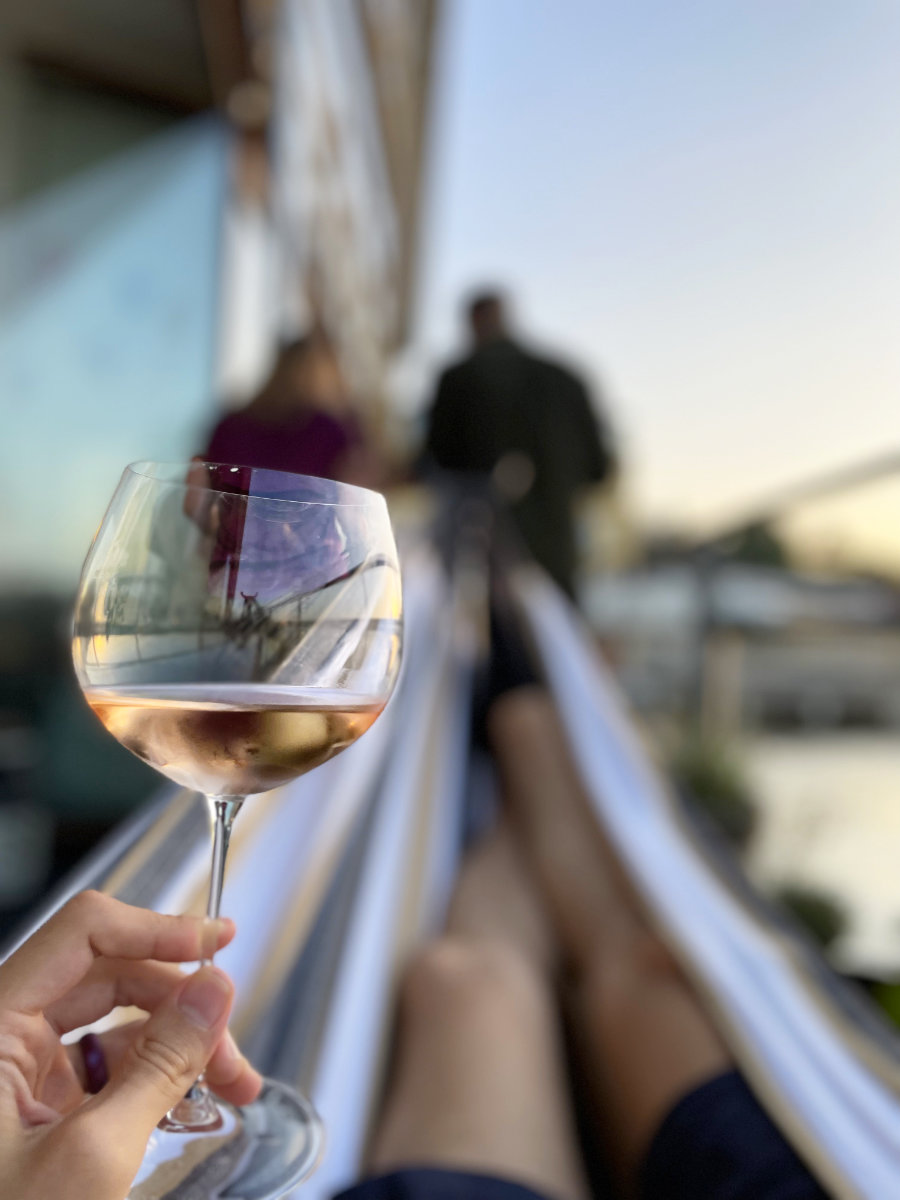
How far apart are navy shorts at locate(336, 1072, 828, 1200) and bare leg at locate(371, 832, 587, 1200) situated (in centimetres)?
5

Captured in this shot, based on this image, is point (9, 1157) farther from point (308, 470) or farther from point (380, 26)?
point (380, 26)

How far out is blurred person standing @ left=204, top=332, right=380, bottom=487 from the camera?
2.39 m

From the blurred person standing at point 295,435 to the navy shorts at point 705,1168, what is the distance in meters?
1.63

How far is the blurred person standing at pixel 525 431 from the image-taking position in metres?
3.61

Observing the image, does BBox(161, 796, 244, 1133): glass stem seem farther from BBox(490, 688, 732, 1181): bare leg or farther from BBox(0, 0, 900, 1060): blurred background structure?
BBox(0, 0, 900, 1060): blurred background structure

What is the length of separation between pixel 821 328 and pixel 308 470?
2506 millimetres

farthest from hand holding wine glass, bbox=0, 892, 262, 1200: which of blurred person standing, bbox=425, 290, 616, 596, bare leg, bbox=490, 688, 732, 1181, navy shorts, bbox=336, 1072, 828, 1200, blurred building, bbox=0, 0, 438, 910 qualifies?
blurred person standing, bbox=425, 290, 616, 596

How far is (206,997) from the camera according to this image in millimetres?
447

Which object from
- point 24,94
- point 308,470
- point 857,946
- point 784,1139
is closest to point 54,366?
point 24,94

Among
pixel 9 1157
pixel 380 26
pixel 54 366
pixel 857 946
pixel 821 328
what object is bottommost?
pixel 857 946

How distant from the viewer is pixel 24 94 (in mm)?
3006

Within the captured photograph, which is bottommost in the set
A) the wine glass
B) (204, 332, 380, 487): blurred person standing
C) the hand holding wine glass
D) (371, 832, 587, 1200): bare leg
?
(371, 832, 587, 1200): bare leg

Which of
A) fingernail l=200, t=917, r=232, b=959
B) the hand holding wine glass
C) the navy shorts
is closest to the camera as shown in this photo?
the hand holding wine glass

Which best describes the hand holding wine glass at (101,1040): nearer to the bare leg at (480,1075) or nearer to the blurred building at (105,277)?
the bare leg at (480,1075)
